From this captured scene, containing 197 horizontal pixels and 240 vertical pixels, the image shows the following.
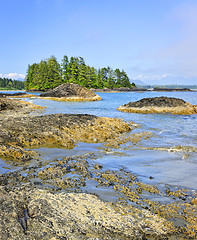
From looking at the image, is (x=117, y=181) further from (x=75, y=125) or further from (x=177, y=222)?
(x=75, y=125)

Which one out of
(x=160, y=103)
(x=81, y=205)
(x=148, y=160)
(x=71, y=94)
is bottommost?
(x=148, y=160)

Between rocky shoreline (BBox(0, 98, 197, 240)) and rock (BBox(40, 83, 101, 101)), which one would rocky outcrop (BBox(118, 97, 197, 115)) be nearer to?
rocky shoreline (BBox(0, 98, 197, 240))

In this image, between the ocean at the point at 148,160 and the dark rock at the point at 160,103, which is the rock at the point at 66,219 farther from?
the dark rock at the point at 160,103

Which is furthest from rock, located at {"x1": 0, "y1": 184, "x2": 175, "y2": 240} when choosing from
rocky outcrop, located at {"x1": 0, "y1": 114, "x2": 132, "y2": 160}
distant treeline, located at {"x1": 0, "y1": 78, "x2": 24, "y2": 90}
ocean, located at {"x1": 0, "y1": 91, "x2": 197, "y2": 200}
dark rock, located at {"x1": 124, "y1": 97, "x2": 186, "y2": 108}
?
distant treeline, located at {"x1": 0, "y1": 78, "x2": 24, "y2": 90}

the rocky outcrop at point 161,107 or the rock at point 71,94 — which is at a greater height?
the rock at point 71,94

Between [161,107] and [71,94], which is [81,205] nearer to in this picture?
[161,107]

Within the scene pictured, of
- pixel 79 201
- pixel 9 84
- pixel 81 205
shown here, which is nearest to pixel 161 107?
pixel 79 201

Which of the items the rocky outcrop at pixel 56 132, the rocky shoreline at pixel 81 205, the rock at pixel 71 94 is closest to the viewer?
the rocky shoreline at pixel 81 205

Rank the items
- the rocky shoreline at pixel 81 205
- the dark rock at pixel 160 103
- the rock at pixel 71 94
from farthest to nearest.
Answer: the rock at pixel 71 94 → the dark rock at pixel 160 103 → the rocky shoreline at pixel 81 205

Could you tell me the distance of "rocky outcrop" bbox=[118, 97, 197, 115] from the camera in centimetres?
→ 2236

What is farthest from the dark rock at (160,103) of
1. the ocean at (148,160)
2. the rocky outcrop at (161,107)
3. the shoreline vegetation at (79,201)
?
the shoreline vegetation at (79,201)

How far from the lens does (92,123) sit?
10742 mm

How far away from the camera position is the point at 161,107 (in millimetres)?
23062

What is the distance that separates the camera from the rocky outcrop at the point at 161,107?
73.4 ft
